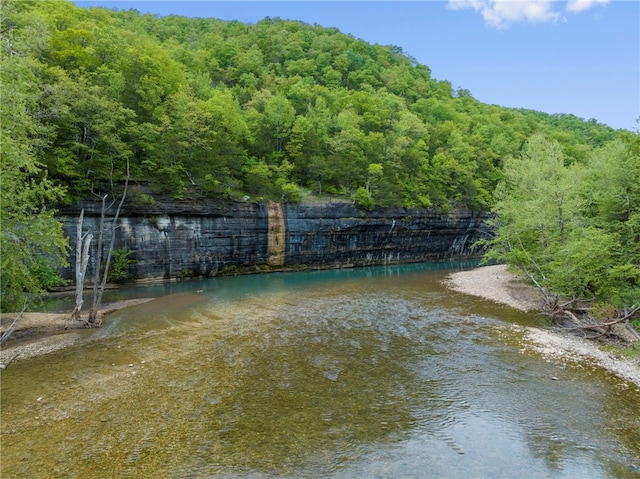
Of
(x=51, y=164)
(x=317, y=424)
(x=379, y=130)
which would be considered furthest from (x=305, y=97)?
(x=317, y=424)

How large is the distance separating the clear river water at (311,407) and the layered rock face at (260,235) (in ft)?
55.6

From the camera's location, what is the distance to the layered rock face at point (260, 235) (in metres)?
34.9

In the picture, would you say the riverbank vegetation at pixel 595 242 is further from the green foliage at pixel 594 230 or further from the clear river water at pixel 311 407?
the clear river water at pixel 311 407

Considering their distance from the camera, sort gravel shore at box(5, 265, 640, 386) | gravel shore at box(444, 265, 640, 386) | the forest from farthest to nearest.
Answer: the forest < gravel shore at box(5, 265, 640, 386) < gravel shore at box(444, 265, 640, 386)

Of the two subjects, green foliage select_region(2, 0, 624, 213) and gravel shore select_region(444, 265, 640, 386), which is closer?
gravel shore select_region(444, 265, 640, 386)

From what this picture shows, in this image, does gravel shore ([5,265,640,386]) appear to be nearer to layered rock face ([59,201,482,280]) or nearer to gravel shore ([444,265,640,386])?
gravel shore ([444,265,640,386])

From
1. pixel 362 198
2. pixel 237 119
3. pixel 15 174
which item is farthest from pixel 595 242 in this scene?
pixel 237 119

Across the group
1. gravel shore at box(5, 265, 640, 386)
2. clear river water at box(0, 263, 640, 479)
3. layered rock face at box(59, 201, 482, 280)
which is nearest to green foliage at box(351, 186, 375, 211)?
layered rock face at box(59, 201, 482, 280)

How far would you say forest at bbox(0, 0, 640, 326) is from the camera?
675 inches

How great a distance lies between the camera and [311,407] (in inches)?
426

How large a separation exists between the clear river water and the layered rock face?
16936 millimetres

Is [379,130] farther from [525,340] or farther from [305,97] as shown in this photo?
[525,340]

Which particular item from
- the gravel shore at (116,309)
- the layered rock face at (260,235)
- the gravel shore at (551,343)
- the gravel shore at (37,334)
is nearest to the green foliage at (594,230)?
the gravel shore at (551,343)

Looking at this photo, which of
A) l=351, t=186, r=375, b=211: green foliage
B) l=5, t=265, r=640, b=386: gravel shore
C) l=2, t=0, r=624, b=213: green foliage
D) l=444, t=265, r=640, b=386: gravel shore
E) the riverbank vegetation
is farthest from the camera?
l=351, t=186, r=375, b=211: green foliage
